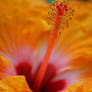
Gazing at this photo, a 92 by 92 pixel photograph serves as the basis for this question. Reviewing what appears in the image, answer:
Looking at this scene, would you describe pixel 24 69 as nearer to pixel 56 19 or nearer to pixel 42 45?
pixel 42 45

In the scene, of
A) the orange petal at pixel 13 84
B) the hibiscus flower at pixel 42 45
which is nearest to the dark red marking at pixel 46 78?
the hibiscus flower at pixel 42 45

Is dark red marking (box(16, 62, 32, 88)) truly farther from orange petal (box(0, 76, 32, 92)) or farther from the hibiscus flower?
orange petal (box(0, 76, 32, 92))

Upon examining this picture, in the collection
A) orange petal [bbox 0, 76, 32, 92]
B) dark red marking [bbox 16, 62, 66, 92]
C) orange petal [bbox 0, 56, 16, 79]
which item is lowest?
dark red marking [bbox 16, 62, 66, 92]

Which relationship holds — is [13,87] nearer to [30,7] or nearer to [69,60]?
[69,60]

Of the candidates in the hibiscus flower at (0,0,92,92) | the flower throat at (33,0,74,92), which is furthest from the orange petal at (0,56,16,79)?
the flower throat at (33,0,74,92)

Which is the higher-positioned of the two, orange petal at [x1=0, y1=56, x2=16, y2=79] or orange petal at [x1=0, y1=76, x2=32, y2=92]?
orange petal at [x1=0, y1=76, x2=32, y2=92]

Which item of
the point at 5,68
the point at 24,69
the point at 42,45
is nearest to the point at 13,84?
the point at 5,68

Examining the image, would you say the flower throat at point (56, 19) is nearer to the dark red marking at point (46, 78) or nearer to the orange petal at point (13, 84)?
the dark red marking at point (46, 78)

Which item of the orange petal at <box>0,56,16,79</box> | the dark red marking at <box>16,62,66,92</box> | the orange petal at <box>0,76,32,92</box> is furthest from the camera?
the dark red marking at <box>16,62,66,92</box>

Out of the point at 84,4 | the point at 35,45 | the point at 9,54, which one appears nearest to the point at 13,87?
the point at 9,54
